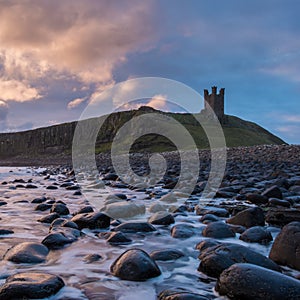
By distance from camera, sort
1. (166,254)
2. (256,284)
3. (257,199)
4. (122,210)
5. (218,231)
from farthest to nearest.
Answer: (257,199) < (122,210) < (218,231) < (166,254) < (256,284)

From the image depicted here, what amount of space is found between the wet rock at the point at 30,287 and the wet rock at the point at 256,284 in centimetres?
107

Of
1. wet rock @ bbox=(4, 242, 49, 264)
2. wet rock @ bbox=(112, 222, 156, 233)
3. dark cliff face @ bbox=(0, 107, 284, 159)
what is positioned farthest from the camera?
dark cliff face @ bbox=(0, 107, 284, 159)

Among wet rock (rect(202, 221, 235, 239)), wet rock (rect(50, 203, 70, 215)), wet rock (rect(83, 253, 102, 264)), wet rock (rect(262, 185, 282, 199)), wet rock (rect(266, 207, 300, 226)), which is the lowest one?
wet rock (rect(83, 253, 102, 264))

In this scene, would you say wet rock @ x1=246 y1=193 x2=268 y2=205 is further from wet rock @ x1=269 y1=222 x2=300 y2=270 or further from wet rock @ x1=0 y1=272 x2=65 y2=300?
wet rock @ x1=0 y1=272 x2=65 y2=300

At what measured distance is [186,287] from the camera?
Answer: 2.31 metres

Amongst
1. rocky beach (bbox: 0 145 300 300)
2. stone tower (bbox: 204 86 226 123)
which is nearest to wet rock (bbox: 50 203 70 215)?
rocky beach (bbox: 0 145 300 300)

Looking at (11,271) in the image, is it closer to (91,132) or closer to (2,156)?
(91,132)

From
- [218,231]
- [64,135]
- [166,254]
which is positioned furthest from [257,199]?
[64,135]

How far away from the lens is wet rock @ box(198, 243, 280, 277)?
2.50 meters

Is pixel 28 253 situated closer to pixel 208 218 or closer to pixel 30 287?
pixel 30 287

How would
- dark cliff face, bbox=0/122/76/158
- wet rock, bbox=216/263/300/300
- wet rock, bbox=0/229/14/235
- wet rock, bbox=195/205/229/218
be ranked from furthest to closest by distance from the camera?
1. dark cliff face, bbox=0/122/76/158
2. wet rock, bbox=195/205/229/218
3. wet rock, bbox=0/229/14/235
4. wet rock, bbox=216/263/300/300

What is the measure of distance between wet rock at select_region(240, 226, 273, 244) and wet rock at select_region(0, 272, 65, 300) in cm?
204

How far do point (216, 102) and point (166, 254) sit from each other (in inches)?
3524

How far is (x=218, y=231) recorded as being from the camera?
3.77 m
